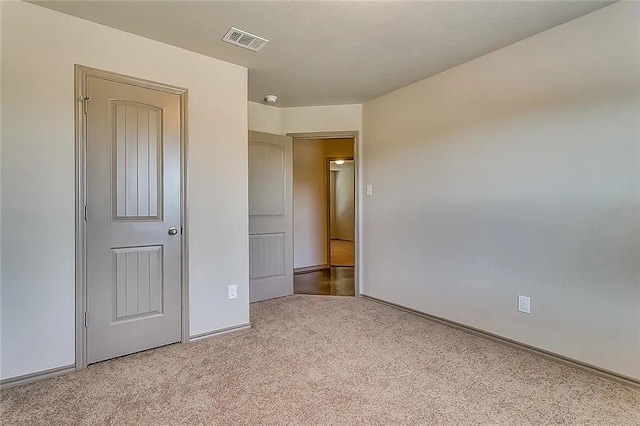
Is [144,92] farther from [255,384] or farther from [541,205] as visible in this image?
[541,205]

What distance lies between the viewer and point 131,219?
2439 mm

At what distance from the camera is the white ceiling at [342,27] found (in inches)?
81.5

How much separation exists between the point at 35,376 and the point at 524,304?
11.2ft

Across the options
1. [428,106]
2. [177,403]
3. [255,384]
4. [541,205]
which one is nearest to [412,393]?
[255,384]

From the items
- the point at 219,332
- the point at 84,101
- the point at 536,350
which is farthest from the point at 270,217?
the point at 536,350

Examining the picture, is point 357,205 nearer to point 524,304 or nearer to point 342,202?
point 524,304

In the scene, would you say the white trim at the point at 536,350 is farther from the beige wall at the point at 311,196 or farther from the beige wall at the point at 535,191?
the beige wall at the point at 311,196

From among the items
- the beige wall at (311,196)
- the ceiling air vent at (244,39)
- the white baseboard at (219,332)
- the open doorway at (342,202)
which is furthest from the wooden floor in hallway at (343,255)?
the ceiling air vent at (244,39)

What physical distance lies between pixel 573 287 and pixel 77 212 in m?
3.44

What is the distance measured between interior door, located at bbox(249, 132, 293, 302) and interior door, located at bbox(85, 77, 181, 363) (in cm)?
137

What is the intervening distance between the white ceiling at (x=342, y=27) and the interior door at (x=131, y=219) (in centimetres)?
49

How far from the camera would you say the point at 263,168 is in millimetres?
4059

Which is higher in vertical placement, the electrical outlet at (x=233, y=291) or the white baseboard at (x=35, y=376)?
the electrical outlet at (x=233, y=291)

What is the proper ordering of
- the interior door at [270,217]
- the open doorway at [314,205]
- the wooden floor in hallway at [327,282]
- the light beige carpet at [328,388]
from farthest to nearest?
the open doorway at [314,205], the wooden floor in hallway at [327,282], the interior door at [270,217], the light beige carpet at [328,388]
